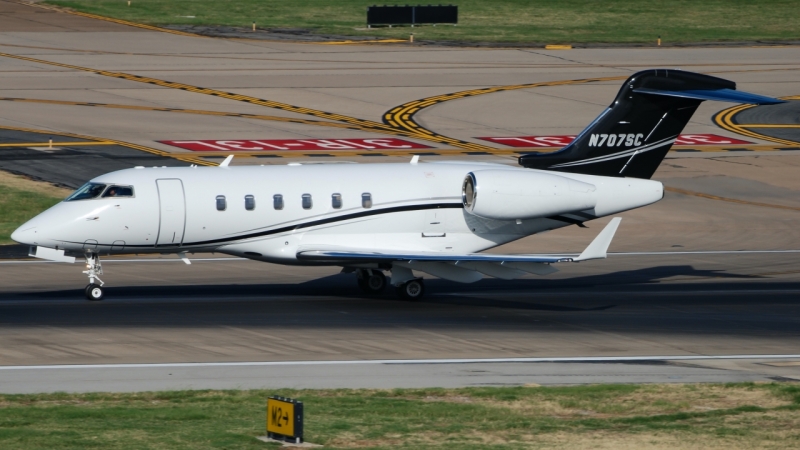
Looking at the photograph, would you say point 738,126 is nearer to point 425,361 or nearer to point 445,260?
point 445,260

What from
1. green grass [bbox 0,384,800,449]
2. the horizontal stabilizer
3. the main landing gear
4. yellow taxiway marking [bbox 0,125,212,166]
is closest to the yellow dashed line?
yellow taxiway marking [bbox 0,125,212,166]

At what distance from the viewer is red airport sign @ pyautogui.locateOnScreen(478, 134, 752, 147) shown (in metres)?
54.0

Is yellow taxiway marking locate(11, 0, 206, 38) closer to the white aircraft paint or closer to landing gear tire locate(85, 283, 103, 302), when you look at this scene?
the white aircraft paint

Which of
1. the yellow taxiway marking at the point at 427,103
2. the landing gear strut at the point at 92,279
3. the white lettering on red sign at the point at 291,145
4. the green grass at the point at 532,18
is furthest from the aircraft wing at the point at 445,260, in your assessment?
the green grass at the point at 532,18

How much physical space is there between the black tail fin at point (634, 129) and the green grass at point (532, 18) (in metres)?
51.7

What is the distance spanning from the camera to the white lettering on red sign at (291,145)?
51750 mm

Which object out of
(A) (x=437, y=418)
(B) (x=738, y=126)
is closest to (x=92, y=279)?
(A) (x=437, y=418)

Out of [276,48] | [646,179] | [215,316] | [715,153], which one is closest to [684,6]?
[276,48]

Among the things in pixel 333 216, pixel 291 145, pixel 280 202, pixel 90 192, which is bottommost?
pixel 291 145

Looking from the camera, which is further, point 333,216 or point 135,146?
point 135,146

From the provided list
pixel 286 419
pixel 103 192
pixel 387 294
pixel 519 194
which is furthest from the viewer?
pixel 387 294

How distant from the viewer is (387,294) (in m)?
31.9

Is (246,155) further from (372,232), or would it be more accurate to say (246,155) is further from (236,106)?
(372,232)

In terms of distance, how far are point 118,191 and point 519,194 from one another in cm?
938
